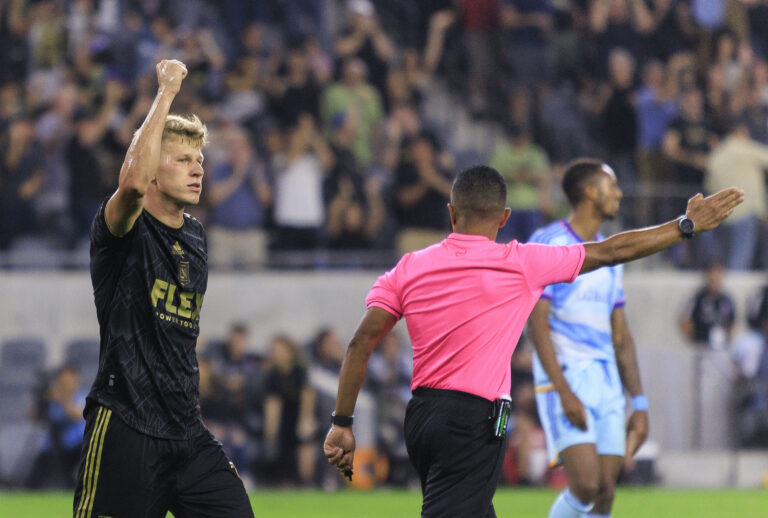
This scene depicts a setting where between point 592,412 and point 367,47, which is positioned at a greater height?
point 367,47

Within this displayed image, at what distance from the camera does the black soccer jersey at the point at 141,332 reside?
18.6 feet

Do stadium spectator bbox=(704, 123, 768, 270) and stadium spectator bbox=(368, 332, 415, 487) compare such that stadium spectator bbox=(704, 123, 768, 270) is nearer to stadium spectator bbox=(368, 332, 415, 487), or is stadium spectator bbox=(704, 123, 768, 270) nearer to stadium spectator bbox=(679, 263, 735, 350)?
stadium spectator bbox=(679, 263, 735, 350)

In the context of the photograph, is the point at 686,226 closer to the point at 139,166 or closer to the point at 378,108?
the point at 139,166

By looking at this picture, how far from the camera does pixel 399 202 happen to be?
15.8 meters

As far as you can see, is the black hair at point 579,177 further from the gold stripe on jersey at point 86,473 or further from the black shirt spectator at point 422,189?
the black shirt spectator at point 422,189

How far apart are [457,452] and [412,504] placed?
7.55 m

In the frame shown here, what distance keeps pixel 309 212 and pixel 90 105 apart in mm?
2837

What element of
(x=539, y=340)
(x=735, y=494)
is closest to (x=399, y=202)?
(x=735, y=494)

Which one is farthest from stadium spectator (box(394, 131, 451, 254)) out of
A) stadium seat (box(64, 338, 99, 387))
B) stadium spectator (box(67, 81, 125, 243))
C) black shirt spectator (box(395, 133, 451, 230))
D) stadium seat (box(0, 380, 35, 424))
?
stadium seat (box(0, 380, 35, 424))

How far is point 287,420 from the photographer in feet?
48.4

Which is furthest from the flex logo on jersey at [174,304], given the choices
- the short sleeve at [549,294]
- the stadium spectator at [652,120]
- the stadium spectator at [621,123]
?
the stadium spectator at [621,123]

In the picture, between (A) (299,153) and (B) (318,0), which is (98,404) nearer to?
(A) (299,153)

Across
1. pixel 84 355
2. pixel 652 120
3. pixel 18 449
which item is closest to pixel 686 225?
pixel 18 449

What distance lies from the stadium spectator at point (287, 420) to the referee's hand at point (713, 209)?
929 cm
